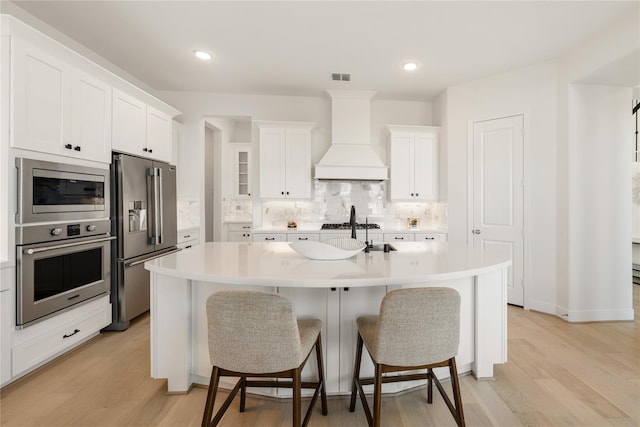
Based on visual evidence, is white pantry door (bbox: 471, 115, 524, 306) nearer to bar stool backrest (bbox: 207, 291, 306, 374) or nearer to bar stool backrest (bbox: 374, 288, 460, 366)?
bar stool backrest (bbox: 374, 288, 460, 366)

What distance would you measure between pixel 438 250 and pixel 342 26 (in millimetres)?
2130

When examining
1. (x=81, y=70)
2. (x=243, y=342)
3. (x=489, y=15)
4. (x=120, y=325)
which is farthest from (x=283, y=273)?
(x=489, y=15)

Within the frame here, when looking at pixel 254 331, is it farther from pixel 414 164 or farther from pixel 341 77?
pixel 414 164

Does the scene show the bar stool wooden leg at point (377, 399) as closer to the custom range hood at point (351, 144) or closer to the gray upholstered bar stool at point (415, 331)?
the gray upholstered bar stool at point (415, 331)

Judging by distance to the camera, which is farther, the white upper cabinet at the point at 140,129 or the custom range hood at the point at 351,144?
the custom range hood at the point at 351,144

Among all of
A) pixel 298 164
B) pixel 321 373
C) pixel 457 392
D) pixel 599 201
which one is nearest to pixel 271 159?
pixel 298 164

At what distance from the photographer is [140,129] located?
3242mm

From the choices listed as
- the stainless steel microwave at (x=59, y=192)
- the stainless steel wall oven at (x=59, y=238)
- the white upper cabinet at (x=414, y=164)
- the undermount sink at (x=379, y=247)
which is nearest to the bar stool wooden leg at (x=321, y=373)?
the undermount sink at (x=379, y=247)

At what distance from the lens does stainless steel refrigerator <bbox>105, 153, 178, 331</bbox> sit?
291 cm

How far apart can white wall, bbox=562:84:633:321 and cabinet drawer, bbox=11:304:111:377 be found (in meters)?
Answer: 4.57

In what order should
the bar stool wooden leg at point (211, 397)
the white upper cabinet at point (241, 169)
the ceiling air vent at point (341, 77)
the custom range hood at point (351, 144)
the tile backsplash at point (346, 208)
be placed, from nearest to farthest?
the bar stool wooden leg at point (211, 397)
the ceiling air vent at point (341, 77)
the custom range hood at point (351, 144)
the tile backsplash at point (346, 208)
the white upper cabinet at point (241, 169)

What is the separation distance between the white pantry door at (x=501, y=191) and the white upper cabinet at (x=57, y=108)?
4.13 metres

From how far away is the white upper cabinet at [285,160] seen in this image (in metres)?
4.30

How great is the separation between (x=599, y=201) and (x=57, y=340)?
16.7 feet
